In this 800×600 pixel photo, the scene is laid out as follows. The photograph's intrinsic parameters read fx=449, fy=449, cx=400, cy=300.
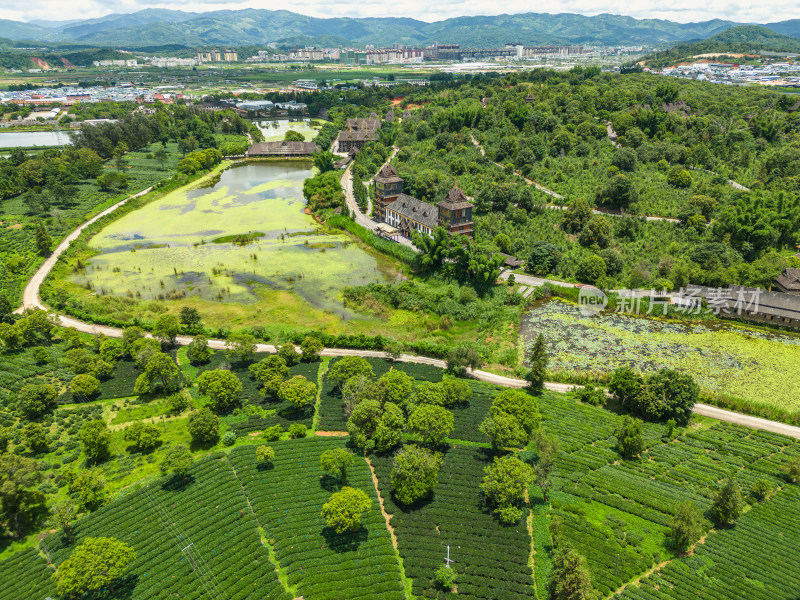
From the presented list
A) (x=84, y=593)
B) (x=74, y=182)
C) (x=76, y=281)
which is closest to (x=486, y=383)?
(x=84, y=593)

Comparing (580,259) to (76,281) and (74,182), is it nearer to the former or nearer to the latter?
(76,281)

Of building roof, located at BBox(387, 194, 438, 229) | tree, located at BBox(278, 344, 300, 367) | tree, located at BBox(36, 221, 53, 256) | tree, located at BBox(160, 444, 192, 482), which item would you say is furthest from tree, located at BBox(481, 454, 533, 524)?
tree, located at BBox(36, 221, 53, 256)

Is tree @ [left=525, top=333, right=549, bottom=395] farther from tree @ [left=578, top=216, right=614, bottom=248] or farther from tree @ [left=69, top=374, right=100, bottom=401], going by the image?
tree @ [left=69, top=374, right=100, bottom=401]

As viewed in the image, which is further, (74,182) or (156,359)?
(74,182)

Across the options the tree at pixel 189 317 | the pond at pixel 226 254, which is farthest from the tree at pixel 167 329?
the pond at pixel 226 254

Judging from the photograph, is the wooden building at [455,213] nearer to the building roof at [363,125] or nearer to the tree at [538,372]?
the tree at [538,372]

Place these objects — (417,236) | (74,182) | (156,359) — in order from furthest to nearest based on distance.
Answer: (74,182) → (417,236) → (156,359)

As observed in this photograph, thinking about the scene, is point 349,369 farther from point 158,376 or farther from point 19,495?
point 19,495
